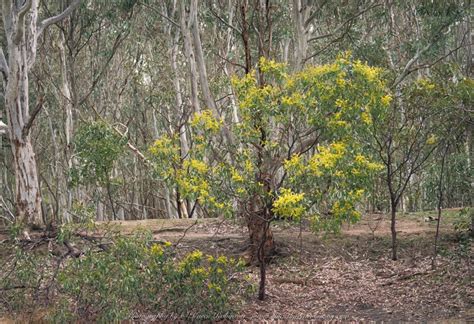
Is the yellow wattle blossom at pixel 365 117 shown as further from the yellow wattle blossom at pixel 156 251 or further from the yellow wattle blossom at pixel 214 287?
the yellow wattle blossom at pixel 156 251

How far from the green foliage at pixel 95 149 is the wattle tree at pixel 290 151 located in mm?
5622

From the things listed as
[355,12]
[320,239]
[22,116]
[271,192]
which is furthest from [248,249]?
[355,12]

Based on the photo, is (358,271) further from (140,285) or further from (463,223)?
(140,285)

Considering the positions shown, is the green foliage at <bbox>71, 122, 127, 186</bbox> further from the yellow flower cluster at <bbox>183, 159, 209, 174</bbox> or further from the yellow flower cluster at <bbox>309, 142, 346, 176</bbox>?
the yellow flower cluster at <bbox>309, 142, 346, 176</bbox>

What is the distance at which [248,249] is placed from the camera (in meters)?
15.0

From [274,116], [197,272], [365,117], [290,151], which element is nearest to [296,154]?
[274,116]

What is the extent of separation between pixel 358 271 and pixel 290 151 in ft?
11.7

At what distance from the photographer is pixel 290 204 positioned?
1007cm

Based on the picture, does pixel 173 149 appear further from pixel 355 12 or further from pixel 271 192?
pixel 355 12

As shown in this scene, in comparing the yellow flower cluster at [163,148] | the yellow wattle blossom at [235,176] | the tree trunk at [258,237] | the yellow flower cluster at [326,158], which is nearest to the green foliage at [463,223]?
the tree trunk at [258,237]

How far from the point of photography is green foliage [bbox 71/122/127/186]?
17.0 metres

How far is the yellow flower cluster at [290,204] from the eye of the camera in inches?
394

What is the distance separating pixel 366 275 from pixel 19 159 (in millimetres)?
7117

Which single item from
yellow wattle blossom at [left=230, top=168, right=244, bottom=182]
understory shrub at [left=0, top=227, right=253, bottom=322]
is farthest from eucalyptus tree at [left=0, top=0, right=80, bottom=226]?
yellow wattle blossom at [left=230, top=168, right=244, bottom=182]
